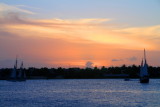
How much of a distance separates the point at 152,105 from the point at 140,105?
167 centimetres

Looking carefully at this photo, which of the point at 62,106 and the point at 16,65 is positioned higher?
the point at 16,65

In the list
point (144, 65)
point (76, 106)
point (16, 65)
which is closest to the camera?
point (76, 106)

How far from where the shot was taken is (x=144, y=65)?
127 metres

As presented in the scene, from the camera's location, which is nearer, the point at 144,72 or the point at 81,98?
the point at 81,98

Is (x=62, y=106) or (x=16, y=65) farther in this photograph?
(x=16, y=65)

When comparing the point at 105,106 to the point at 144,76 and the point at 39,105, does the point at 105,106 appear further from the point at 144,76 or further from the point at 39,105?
the point at 144,76

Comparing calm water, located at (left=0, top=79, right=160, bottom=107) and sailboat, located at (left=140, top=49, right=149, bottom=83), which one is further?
sailboat, located at (left=140, top=49, right=149, bottom=83)

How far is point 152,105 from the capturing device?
5241cm

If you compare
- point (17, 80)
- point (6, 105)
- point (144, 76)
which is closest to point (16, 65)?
point (17, 80)

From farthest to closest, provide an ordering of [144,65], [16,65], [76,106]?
[16,65]
[144,65]
[76,106]

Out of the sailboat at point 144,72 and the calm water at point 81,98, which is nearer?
the calm water at point 81,98

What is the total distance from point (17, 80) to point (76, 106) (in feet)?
374

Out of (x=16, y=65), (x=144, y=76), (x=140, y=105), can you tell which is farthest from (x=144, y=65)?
(x=140, y=105)

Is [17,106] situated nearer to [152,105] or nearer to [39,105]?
[39,105]
